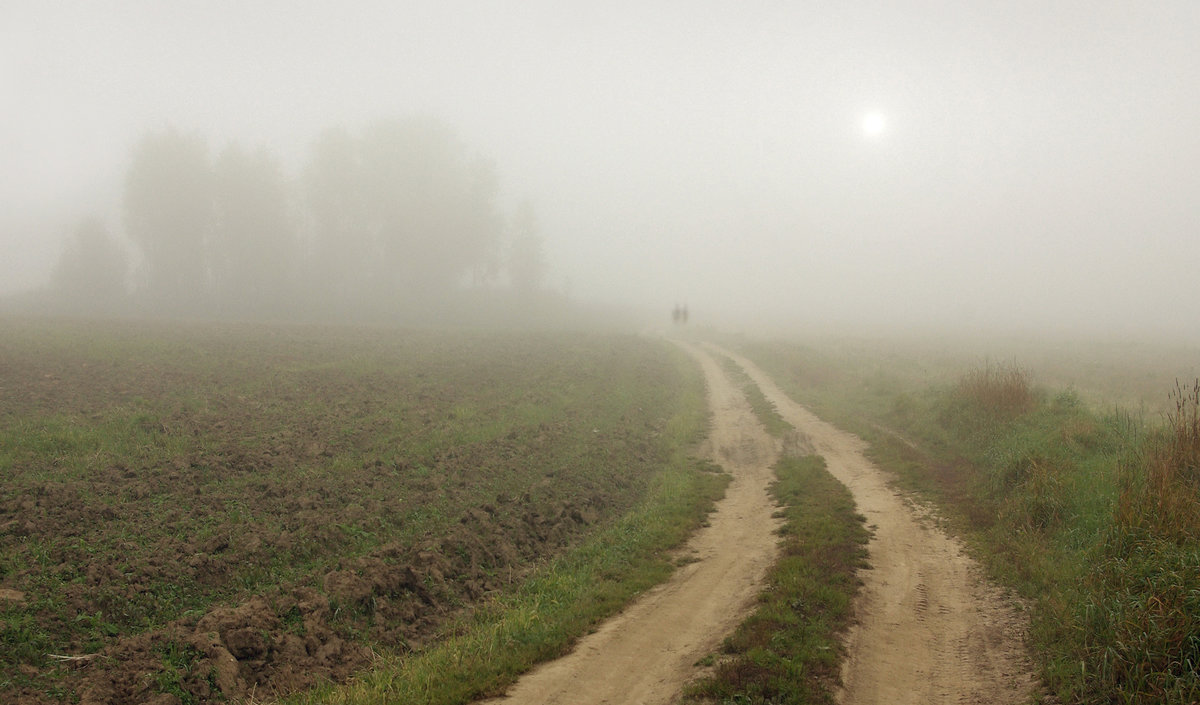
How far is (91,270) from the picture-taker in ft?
226

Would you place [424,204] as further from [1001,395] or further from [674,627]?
[674,627]

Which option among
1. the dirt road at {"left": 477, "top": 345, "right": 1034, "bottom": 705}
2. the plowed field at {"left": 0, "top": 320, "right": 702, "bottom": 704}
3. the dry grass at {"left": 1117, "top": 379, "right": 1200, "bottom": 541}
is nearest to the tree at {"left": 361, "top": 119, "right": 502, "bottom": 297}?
the plowed field at {"left": 0, "top": 320, "right": 702, "bottom": 704}

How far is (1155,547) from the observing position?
26.1 ft

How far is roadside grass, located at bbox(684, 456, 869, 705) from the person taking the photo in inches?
264

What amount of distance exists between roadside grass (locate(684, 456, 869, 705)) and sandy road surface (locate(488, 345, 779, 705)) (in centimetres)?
39

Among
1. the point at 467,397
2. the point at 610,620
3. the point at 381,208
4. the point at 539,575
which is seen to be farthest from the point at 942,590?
the point at 381,208

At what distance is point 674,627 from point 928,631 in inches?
146

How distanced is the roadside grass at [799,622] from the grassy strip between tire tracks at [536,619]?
2236mm

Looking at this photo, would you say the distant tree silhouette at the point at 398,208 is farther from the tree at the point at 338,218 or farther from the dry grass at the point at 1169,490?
the dry grass at the point at 1169,490

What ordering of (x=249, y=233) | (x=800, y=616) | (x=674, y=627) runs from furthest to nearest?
1. (x=249, y=233)
2. (x=674, y=627)
3. (x=800, y=616)

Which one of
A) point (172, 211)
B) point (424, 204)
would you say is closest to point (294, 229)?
point (172, 211)

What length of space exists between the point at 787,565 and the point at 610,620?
3.56m

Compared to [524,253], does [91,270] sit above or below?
below

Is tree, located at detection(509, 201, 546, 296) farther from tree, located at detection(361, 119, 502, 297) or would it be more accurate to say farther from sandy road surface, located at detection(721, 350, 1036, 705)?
sandy road surface, located at detection(721, 350, 1036, 705)
